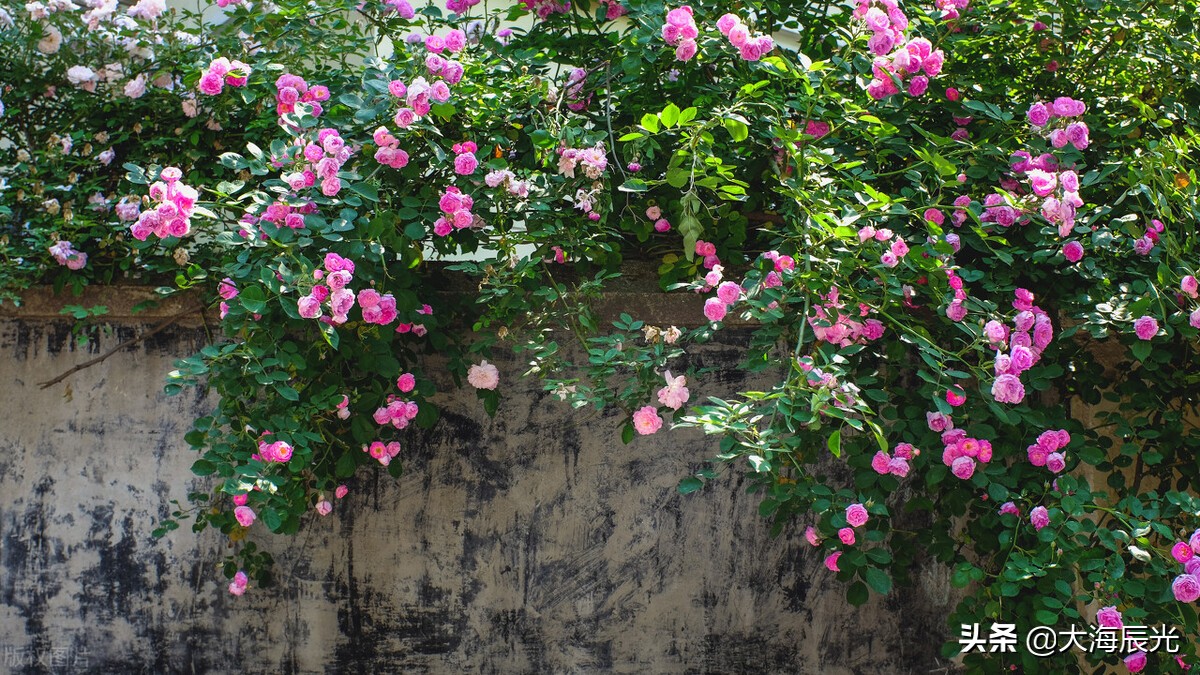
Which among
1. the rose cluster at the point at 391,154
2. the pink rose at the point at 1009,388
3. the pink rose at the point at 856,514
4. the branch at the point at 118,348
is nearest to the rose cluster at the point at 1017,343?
the pink rose at the point at 1009,388

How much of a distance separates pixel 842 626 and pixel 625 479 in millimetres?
747

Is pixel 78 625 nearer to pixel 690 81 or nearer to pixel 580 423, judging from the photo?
pixel 580 423

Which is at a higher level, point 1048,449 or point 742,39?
point 742,39

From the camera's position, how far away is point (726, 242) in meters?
2.62

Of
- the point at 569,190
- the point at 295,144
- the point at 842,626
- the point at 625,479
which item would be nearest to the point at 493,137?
the point at 569,190

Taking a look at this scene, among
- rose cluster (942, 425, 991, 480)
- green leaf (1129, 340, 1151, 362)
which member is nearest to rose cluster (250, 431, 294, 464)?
rose cluster (942, 425, 991, 480)

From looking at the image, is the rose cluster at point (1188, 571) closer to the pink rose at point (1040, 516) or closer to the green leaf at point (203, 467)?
the pink rose at point (1040, 516)

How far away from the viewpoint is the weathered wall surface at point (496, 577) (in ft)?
9.16

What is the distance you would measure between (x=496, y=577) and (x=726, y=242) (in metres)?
1.13

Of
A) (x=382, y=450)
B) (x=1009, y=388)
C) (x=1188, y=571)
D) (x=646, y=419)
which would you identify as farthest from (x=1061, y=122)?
(x=382, y=450)

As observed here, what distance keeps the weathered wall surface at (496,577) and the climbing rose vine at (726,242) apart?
0.29 feet

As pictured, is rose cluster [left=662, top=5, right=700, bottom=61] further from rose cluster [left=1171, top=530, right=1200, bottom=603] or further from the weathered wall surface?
rose cluster [left=1171, top=530, right=1200, bottom=603]

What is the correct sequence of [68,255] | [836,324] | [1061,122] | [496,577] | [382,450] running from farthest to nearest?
[496,577] < [68,255] < [382,450] < [1061,122] < [836,324]

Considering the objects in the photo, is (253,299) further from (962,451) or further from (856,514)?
(962,451)
